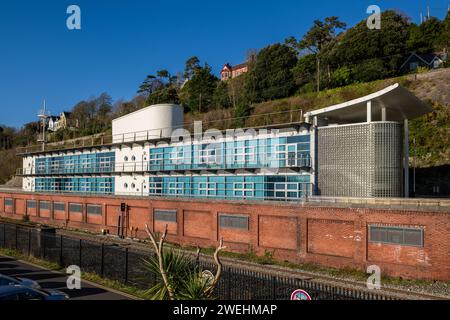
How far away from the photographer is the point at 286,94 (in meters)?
65.9

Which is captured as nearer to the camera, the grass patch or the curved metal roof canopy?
the grass patch

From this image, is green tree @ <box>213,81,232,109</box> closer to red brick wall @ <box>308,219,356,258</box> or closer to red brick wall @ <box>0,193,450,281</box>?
red brick wall @ <box>0,193,450,281</box>

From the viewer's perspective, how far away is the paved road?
54.2 feet

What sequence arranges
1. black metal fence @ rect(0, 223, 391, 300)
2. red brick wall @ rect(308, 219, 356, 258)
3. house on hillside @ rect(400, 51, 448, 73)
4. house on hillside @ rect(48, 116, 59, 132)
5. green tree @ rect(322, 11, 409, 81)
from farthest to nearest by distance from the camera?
house on hillside @ rect(48, 116, 59, 132), house on hillside @ rect(400, 51, 448, 73), green tree @ rect(322, 11, 409, 81), red brick wall @ rect(308, 219, 356, 258), black metal fence @ rect(0, 223, 391, 300)

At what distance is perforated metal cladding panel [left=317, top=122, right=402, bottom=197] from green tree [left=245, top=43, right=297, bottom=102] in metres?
40.2

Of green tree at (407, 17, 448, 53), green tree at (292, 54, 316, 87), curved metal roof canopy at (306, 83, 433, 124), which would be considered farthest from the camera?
green tree at (292, 54, 316, 87)

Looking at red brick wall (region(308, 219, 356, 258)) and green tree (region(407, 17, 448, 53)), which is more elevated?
green tree (region(407, 17, 448, 53))

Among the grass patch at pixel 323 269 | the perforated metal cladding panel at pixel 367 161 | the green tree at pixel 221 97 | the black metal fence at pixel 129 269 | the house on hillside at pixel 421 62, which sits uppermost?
the house on hillside at pixel 421 62

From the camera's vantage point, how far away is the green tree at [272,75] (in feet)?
218

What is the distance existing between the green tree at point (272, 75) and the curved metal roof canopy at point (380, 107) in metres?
36.1

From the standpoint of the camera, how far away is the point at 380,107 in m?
27.9

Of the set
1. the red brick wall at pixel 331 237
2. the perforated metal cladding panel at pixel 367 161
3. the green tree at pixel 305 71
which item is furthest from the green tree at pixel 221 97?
the red brick wall at pixel 331 237

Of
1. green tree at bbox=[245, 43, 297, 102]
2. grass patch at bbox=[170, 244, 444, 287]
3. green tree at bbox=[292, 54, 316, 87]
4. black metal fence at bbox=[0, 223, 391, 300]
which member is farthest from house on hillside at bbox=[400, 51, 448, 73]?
black metal fence at bbox=[0, 223, 391, 300]

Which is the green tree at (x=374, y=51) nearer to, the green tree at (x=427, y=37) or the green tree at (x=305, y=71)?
the green tree at (x=427, y=37)
